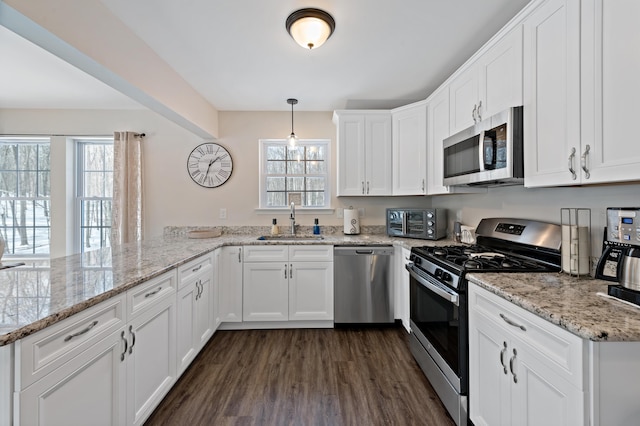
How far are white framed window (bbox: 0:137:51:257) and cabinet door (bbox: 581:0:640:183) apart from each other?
509cm

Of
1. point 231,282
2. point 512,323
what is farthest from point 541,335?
point 231,282

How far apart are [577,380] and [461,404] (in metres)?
0.82

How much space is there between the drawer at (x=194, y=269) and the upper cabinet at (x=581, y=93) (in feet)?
7.35

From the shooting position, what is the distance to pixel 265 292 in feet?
9.27

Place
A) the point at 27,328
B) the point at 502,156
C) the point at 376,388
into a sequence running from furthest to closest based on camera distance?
the point at 376,388, the point at 502,156, the point at 27,328

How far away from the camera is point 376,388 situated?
192cm

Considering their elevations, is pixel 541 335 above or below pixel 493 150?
below

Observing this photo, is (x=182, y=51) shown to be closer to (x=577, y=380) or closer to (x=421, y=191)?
(x=421, y=191)

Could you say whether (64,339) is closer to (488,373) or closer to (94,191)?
(488,373)

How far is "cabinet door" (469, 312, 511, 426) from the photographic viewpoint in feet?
4.03

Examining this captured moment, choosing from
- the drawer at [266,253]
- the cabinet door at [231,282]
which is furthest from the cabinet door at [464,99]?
the cabinet door at [231,282]

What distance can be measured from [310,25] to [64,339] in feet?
6.41

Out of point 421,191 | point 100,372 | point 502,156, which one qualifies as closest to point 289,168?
point 421,191

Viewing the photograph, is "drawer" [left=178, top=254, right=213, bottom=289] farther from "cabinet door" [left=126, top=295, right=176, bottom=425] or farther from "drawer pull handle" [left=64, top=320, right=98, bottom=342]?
"drawer pull handle" [left=64, top=320, right=98, bottom=342]
